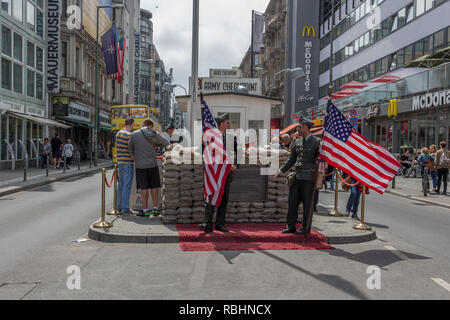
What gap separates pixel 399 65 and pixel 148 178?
2749 centimetres

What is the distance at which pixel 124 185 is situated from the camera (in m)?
8.94

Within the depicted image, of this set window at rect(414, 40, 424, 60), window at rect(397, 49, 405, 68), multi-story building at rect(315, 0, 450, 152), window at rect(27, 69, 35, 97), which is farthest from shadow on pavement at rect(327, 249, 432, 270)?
window at rect(397, 49, 405, 68)

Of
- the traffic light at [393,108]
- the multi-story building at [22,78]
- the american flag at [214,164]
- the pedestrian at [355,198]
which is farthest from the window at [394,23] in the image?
the american flag at [214,164]

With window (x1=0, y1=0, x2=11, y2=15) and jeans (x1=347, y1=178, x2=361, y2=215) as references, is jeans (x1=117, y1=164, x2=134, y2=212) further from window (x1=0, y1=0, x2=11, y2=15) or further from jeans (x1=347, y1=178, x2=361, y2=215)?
window (x1=0, y1=0, x2=11, y2=15)

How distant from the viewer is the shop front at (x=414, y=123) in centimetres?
2138

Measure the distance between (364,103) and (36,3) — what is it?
849 inches

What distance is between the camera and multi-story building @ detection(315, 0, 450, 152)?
2203cm

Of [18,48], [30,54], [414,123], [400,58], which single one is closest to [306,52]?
[400,58]

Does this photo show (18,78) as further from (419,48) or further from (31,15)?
(419,48)

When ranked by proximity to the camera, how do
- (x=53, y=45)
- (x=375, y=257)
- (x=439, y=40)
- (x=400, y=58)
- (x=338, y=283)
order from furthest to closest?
(x=400, y=58), (x=53, y=45), (x=439, y=40), (x=375, y=257), (x=338, y=283)

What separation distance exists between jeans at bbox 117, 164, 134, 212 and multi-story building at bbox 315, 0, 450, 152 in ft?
53.8

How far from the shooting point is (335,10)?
154 feet
